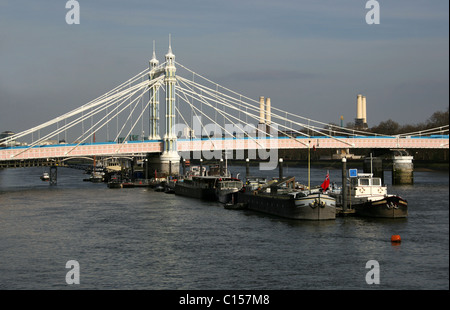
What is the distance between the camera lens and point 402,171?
312 ft

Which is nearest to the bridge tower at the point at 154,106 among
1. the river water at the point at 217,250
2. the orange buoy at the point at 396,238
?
the river water at the point at 217,250

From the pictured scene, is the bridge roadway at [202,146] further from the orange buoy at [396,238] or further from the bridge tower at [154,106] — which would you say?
the orange buoy at [396,238]

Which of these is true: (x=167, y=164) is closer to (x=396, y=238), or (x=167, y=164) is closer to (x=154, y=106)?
(x=154, y=106)

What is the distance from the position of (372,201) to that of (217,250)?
16.6 metres

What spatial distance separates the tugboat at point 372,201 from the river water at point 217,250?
3.14ft

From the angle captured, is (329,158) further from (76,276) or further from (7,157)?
(76,276)

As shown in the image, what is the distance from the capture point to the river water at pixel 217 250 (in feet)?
95.5

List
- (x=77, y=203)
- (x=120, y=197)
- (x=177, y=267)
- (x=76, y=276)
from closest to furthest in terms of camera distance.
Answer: (x=76, y=276) → (x=177, y=267) → (x=77, y=203) → (x=120, y=197)

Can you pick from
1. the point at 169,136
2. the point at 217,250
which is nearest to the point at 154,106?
the point at 169,136

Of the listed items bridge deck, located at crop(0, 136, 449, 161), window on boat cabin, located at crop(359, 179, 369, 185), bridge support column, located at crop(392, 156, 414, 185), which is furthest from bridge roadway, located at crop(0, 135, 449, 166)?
window on boat cabin, located at crop(359, 179, 369, 185)

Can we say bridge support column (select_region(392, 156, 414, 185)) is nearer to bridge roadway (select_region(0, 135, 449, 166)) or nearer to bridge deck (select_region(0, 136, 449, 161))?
bridge deck (select_region(0, 136, 449, 161))
